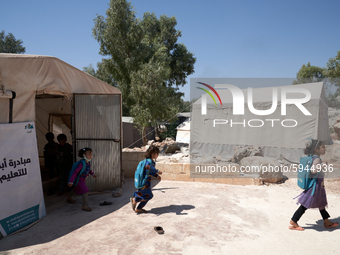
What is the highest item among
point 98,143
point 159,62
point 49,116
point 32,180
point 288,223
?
point 159,62

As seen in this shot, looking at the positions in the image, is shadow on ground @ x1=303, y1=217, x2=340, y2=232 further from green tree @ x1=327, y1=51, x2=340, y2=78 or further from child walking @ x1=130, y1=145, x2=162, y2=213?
green tree @ x1=327, y1=51, x2=340, y2=78

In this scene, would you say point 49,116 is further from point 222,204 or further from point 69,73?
point 222,204

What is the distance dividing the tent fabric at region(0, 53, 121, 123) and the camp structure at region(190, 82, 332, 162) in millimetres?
7527

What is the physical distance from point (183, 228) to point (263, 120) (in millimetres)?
7954

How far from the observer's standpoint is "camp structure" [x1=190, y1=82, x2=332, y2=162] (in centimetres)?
929

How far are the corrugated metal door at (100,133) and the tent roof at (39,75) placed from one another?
1.47 ft

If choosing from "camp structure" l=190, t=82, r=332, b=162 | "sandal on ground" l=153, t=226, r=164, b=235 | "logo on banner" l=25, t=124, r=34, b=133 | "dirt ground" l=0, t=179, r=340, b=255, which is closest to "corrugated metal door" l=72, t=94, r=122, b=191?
"dirt ground" l=0, t=179, r=340, b=255

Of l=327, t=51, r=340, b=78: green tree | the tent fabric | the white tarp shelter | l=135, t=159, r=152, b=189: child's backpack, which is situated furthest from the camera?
l=327, t=51, r=340, b=78: green tree

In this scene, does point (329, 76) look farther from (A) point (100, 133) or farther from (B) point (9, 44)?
(B) point (9, 44)

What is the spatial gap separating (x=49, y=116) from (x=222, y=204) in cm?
643

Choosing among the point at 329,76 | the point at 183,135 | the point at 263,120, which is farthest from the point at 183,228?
the point at 329,76

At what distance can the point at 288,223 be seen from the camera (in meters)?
3.93

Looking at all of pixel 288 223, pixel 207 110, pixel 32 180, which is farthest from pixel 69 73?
pixel 207 110

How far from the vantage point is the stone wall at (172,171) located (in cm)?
635
